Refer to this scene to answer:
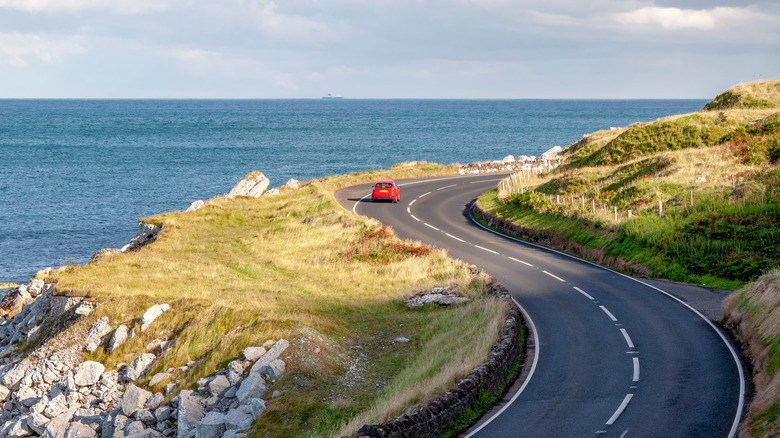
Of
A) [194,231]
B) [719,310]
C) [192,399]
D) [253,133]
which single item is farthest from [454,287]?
[253,133]

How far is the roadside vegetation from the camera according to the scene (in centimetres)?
1767

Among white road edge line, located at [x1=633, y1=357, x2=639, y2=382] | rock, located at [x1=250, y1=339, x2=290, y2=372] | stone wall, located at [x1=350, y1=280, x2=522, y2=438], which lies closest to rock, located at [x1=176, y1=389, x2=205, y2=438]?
rock, located at [x1=250, y1=339, x2=290, y2=372]

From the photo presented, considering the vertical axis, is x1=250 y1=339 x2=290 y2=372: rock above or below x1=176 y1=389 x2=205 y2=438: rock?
above

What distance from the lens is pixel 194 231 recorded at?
135 ft

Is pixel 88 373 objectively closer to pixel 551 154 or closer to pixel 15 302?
pixel 15 302

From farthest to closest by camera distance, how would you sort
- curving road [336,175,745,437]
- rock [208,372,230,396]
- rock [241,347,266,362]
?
rock [241,347,266,362], rock [208,372,230,396], curving road [336,175,745,437]

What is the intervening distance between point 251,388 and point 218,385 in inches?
55.5

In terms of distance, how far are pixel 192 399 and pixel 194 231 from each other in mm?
24376

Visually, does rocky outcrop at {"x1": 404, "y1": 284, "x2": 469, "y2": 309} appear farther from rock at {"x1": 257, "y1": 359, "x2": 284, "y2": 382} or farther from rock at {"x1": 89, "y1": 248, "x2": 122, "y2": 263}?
rock at {"x1": 89, "y1": 248, "x2": 122, "y2": 263}

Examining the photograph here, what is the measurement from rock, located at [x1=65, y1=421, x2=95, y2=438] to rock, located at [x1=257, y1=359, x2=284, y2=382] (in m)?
4.89

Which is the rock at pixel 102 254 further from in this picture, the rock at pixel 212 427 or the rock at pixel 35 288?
the rock at pixel 212 427

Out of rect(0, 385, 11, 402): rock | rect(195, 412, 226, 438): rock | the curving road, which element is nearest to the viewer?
the curving road

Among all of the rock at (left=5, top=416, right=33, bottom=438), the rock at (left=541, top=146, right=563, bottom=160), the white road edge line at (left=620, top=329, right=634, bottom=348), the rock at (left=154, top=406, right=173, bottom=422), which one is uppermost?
the rock at (left=541, top=146, right=563, bottom=160)

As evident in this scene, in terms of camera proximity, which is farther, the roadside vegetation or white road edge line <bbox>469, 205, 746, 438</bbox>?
the roadside vegetation
